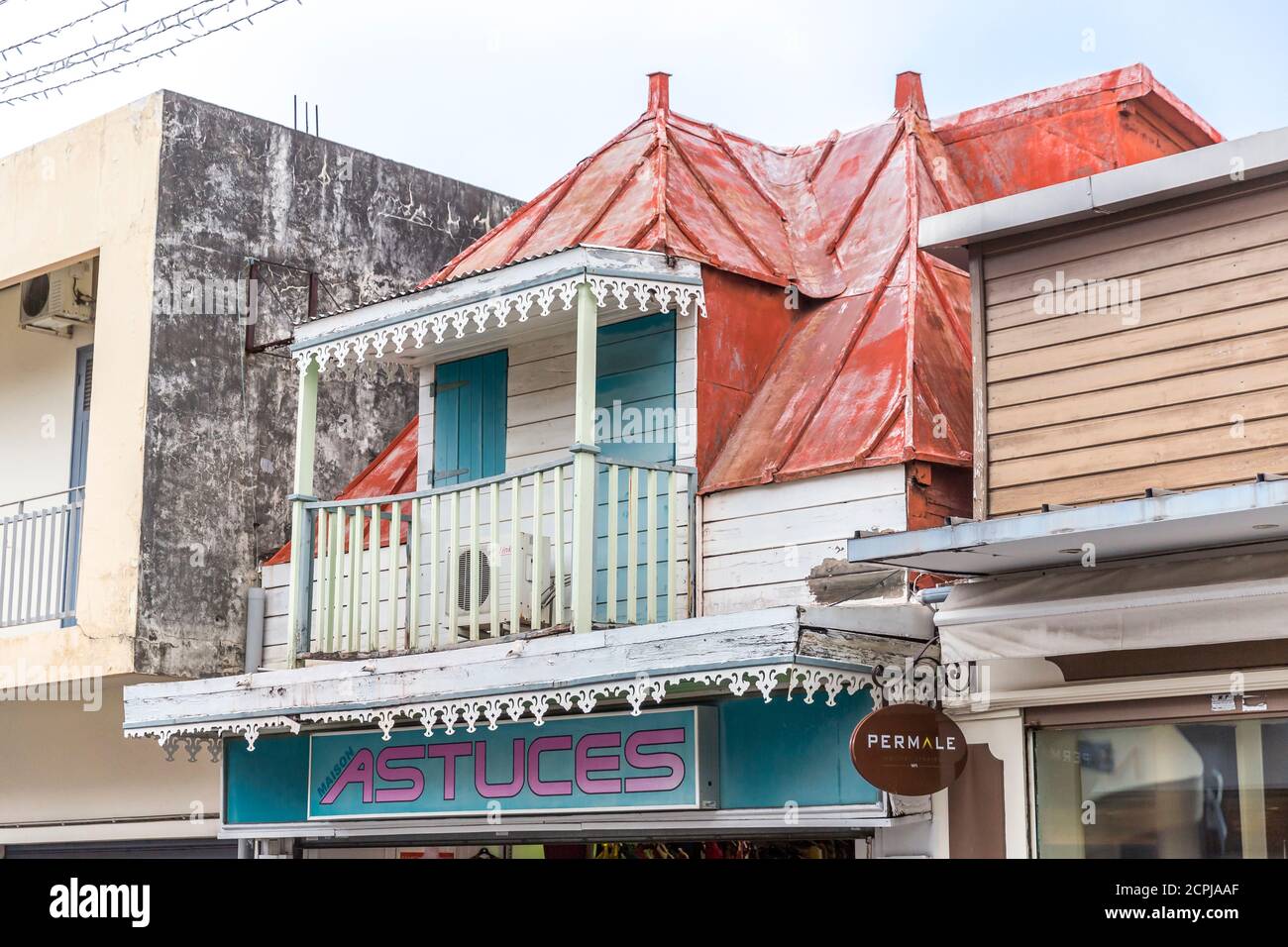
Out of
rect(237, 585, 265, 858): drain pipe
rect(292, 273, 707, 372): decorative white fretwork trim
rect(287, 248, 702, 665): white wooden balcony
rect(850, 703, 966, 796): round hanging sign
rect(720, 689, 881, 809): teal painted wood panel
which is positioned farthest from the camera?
rect(237, 585, 265, 858): drain pipe

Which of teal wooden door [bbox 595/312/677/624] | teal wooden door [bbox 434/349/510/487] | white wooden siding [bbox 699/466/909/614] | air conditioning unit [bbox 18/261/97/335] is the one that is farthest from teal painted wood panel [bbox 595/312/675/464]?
air conditioning unit [bbox 18/261/97/335]

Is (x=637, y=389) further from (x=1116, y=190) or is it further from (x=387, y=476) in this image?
(x=1116, y=190)

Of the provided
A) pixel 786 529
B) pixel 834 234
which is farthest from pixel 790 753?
pixel 834 234

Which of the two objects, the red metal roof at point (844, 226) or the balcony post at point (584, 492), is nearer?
the balcony post at point (584, 492)

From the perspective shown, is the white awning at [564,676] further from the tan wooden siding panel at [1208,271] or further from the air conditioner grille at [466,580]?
the tan wooden siding panel at [1208,271]

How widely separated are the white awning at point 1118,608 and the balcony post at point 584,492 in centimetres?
202

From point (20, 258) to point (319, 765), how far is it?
209 inches

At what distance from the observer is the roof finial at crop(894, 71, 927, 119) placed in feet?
36.3

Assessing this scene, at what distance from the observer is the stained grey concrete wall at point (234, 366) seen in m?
12.1

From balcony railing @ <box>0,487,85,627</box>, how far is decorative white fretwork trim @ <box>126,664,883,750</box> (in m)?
2.69

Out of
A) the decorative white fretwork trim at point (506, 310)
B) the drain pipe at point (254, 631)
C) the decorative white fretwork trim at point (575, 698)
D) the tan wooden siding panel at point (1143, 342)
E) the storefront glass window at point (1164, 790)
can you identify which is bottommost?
the storefront glass window at point (1164, 790)

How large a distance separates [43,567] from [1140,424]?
8.97 m

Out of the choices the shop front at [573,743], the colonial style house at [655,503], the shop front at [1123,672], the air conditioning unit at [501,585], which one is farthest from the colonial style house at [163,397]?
the shop front at [1123,672]

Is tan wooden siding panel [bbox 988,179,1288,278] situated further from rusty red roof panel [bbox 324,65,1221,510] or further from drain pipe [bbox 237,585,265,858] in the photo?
drain pipe [bbox 237,585,265,858]
